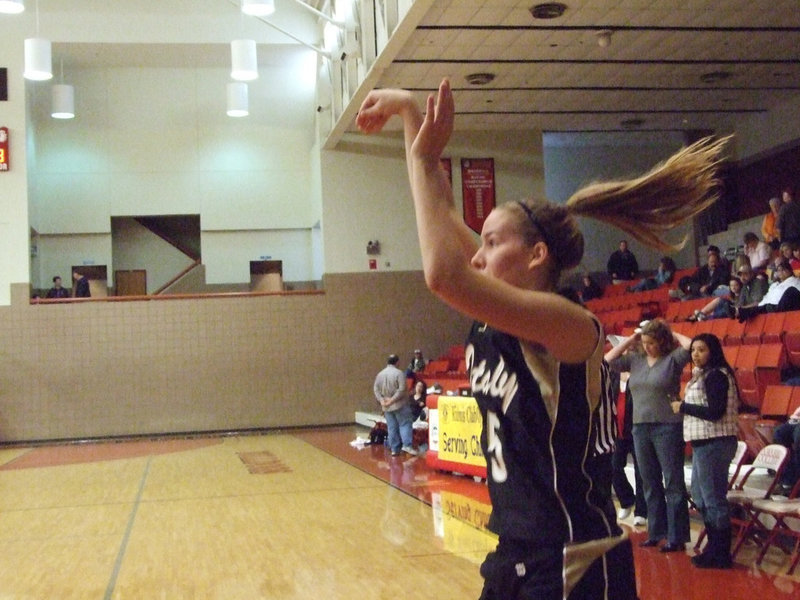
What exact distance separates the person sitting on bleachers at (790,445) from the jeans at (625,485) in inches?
43.0

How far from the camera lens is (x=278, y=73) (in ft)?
77.3

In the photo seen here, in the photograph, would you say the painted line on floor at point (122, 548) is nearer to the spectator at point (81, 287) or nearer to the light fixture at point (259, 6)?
the light fixture at point (259, 6)

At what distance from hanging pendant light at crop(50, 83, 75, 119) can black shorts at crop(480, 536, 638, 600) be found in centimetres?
2019

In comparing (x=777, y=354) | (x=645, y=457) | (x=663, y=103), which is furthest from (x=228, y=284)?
(x=645, y=457)

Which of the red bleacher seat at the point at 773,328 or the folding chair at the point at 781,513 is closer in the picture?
the folding chair at the point at 781,513

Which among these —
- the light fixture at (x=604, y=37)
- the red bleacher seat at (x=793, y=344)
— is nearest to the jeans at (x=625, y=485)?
the red bleacher seat at (x=793, y=344)

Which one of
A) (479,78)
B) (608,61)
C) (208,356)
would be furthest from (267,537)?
(208,356)

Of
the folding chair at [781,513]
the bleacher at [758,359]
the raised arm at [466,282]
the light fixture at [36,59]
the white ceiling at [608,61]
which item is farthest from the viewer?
the light fixture at [36,59]

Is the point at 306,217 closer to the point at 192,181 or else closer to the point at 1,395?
the point at 192,181

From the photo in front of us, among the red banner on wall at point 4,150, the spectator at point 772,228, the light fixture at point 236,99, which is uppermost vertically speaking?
the light fixture at point 236,99

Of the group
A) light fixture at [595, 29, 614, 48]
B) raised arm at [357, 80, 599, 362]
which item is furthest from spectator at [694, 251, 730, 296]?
raised arm at [357, 80, 599, 362]

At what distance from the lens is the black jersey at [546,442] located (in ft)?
6.79

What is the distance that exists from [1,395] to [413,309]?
9161mm

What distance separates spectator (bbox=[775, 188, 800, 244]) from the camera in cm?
1455
